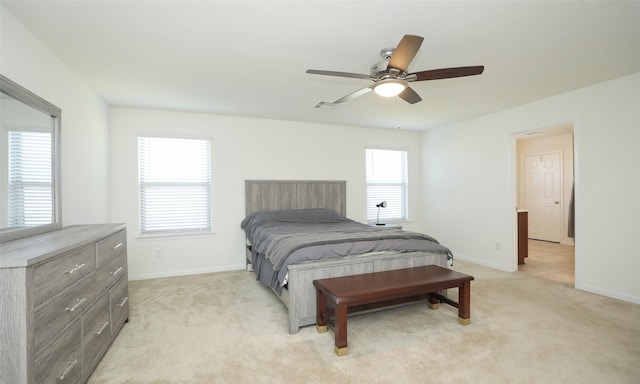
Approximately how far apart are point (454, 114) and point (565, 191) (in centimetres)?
376

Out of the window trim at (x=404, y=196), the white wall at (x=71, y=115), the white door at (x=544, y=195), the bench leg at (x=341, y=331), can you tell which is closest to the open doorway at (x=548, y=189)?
the white door at (x=544, y=195)

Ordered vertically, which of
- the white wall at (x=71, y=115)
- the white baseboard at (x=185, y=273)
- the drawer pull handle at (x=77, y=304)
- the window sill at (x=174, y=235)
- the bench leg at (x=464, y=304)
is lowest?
the white baseboard at (x=185, y=273)

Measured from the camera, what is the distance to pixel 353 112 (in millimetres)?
4391

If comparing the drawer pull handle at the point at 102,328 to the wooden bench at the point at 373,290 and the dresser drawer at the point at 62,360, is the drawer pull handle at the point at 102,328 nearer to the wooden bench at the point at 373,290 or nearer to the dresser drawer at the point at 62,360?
the dresser drawer at the point at 62,360

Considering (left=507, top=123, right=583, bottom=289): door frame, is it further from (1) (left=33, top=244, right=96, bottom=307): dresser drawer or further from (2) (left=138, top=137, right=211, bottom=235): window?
(1) (left=33, top=244, right=96, bottom=307): dresser drawer

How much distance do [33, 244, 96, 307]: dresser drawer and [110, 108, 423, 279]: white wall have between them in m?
2.36

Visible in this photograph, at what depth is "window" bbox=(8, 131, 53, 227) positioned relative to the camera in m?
1.90

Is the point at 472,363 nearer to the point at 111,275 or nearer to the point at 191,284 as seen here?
the point at 111,275

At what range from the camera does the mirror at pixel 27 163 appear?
182cm

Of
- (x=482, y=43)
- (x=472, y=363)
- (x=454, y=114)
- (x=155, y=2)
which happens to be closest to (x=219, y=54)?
(x=155, y=2)

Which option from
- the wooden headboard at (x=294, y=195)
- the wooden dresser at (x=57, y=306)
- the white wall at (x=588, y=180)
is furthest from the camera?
the wooden headboard at (x=294, y=195)

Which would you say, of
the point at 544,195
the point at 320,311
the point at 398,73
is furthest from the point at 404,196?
the point at 398,73

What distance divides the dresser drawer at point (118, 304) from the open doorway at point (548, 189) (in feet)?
20.1

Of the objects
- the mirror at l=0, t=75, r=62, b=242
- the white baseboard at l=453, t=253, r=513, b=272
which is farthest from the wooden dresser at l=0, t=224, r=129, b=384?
the white baseboard at l=453, t=253, r=513, b=272
